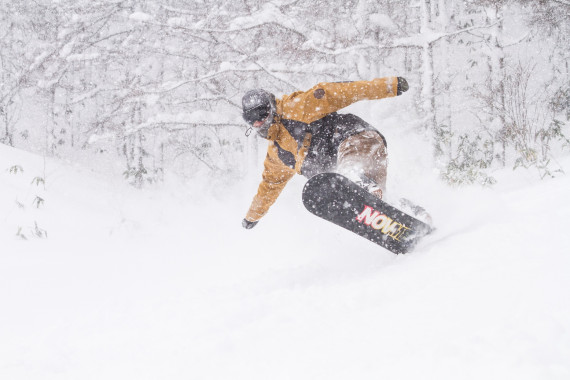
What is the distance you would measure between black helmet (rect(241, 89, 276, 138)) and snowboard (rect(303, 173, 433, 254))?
0.72m

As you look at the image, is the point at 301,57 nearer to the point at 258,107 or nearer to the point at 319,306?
the point at 258,107

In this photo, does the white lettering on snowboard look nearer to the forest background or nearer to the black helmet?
the black helmet

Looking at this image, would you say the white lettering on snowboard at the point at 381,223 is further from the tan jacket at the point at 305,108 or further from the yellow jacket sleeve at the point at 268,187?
the yellow jacket sleeve at the point at 268,187

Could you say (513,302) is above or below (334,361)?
above

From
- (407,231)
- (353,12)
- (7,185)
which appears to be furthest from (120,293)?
(353,12)

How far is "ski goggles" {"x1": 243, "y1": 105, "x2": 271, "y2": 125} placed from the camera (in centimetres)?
291

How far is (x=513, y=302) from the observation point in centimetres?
124

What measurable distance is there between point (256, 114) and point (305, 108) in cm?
35

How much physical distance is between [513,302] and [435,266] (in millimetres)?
654

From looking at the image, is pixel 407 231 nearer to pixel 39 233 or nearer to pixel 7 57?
pixel 39 233

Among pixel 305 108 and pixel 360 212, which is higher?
pixel 305 108

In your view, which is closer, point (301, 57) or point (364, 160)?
point (364, 160)

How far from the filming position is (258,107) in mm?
2906

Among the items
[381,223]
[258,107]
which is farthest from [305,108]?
[381,223]
